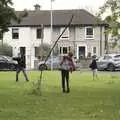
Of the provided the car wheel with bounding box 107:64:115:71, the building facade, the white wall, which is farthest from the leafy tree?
the car wheel with bounding box 107:64:115:71

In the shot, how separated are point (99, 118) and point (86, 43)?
208 feet

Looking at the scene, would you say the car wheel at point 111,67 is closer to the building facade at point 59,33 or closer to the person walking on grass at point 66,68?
the building facade at point 59,33

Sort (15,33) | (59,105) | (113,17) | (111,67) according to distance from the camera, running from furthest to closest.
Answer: (15,33)
(111,67)
(113,17)
(59,105)

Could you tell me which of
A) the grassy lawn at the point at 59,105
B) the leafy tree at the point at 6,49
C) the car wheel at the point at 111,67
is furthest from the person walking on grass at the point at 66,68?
the leafy tree at the point at 6,49

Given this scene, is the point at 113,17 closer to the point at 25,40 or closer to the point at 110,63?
the point at 110,63

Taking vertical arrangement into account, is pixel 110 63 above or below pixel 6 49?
below

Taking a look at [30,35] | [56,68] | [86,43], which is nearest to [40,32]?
[30,35]

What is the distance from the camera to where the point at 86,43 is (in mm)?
80312

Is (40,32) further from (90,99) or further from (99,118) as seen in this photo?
(99,118)

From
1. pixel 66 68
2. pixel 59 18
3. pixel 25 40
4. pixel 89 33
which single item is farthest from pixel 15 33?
pixel 66 68

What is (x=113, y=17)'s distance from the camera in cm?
2327

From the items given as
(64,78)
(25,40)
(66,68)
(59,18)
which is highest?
(59,18)

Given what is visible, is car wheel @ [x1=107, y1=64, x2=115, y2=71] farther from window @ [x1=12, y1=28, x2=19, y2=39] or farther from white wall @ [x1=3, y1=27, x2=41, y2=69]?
window @ [x1=12, y1=28, x2=19, y2=39]

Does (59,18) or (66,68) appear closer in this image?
(66,68)
